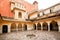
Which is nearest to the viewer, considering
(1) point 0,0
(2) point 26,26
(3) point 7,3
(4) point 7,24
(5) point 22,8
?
(4) point 7,24

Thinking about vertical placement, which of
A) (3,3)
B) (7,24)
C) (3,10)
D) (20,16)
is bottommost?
(7,24)

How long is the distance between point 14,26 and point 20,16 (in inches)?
137

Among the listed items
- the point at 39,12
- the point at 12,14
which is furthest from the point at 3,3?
the point at 39,12

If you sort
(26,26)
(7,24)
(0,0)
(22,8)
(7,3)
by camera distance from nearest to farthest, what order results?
(7,24) → (0,0) → (7,3) → (22,8) → (26,26)

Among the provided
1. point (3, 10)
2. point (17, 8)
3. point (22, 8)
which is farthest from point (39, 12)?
point (3, 10)

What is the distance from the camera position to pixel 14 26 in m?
18.8

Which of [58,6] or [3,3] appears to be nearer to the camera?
[58,6]

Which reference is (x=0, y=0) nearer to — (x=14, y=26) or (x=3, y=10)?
(x=3, y=10)

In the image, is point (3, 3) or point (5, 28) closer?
point (5, 28)

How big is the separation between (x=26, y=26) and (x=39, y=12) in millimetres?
5993

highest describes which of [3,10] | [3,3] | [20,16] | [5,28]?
[3,3]

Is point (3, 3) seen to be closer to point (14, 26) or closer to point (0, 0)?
point (0, 0)

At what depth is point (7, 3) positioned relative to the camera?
715 inches

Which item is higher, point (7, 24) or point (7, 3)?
point (7, 3)
